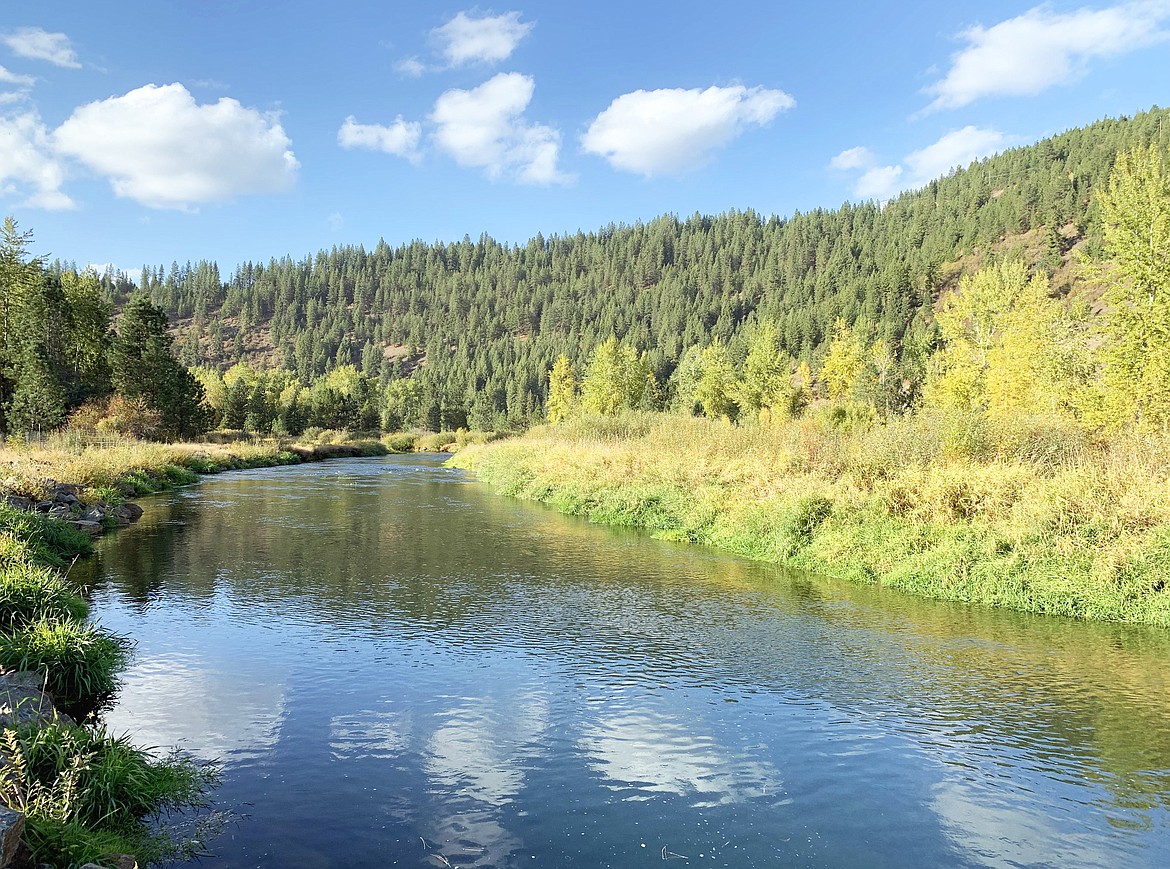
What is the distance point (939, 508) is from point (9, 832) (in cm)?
1859

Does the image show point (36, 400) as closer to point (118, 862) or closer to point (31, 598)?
point (31, 598)

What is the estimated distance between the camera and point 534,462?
136ft

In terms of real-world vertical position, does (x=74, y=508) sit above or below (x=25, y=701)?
above

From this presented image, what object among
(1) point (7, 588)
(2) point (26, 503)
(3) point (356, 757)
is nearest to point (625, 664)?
(3) point (356, 757)

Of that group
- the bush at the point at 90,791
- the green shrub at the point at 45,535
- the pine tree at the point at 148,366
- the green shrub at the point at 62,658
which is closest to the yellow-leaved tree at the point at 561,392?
the pine tree at the point at 148,366

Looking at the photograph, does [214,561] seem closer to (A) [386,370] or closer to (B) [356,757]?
(B) [356,757]

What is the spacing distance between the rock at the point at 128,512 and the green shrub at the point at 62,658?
18.3 m

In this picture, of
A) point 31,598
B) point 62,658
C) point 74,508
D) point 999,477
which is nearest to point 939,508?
point 999,477

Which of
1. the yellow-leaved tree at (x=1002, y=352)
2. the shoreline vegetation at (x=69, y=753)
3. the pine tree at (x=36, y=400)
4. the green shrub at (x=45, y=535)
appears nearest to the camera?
the shoreline vegetation at (x=69, y=753)

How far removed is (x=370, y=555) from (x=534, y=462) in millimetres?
20222

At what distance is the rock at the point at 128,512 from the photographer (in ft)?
88.0

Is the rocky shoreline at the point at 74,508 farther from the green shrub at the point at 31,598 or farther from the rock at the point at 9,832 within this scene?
the rock at the point at 9,832

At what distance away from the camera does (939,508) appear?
715 inches

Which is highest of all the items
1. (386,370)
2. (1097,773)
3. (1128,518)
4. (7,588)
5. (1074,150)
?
(1074,150)
